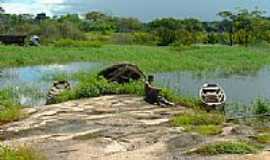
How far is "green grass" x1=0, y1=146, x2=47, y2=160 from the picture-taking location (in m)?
7.04

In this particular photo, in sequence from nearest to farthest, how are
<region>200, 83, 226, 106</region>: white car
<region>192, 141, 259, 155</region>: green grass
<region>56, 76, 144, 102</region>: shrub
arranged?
1. <region>192, 141, 259, 155</region>: green grass
2. <region>200, 83, 226, 106</region>: white car
3. <region>56, 76, 144, 102</region>: shrub

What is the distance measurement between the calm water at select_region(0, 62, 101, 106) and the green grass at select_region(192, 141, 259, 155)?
271 inches

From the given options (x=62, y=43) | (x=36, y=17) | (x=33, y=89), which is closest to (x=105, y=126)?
(x=33, y=89)

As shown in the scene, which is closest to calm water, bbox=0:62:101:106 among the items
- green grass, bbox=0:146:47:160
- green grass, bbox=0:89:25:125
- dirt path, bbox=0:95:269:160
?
green grass, bbox=0:89:25:125

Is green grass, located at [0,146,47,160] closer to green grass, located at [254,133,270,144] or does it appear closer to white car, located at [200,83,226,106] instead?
green grass, located at [254,133,270,144]

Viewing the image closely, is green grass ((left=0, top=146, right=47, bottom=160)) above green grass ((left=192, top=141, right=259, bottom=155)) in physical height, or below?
above

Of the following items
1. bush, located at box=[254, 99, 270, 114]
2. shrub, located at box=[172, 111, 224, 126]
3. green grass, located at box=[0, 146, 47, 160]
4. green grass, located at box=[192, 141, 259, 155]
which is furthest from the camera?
bush, located at box=[254, 99, 270, 114]

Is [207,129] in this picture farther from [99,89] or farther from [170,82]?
[170,82]

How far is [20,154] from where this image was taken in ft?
24.1

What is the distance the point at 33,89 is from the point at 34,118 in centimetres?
578

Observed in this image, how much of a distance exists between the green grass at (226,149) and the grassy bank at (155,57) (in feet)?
46.5

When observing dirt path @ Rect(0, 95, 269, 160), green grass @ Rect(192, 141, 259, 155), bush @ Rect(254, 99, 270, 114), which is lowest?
bush @ Rect(254, 99, 270, 114)

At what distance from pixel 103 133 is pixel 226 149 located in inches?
90.8

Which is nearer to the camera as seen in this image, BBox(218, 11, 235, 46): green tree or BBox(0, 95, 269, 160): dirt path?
BBox(0, 95, 269, 160): dirt path
